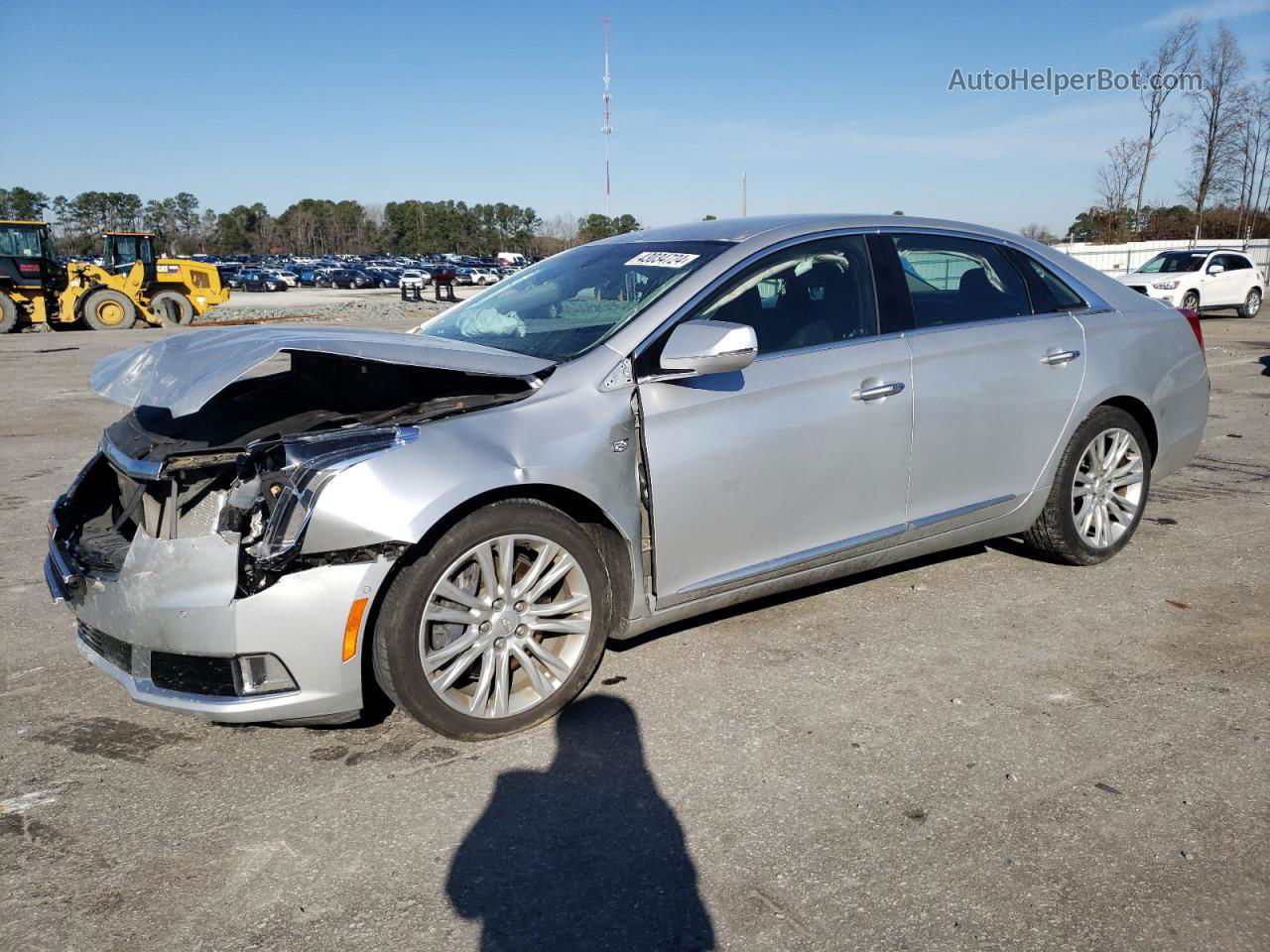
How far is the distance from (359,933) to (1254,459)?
7.32 meters

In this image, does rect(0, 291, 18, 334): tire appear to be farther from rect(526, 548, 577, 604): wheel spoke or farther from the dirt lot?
rect(526, 548, 577, 604): wheel spoke

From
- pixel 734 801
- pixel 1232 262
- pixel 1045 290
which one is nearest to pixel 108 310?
pixel 1045 290

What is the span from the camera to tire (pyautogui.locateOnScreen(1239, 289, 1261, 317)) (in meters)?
22.6

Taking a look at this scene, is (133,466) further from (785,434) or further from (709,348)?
(785,434)

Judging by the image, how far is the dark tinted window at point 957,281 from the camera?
4.16 meters

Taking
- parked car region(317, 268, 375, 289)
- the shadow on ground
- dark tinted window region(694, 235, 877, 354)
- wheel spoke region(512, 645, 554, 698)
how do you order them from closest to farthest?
the shadow on ground < wheel spoke region(512, 645, 554, 698) < dark tinted window region(694, 235, 877, 354) < parked car region(317, 268, 375, 289)

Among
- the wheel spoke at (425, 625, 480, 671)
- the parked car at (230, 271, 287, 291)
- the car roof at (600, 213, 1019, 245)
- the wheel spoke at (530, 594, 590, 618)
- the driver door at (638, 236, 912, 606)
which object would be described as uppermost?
the parked car at (230, 271, 287, 291)

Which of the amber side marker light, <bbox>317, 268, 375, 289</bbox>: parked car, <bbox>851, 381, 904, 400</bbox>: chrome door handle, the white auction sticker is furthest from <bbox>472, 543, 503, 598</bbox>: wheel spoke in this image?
<bbox>317, 268, 375, 289</bbox>: parked car

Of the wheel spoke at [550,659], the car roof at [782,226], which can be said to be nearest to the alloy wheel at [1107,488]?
the car roof at [782,226]

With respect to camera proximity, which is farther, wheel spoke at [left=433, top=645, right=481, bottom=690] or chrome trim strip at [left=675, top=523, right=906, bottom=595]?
chrome trim strip at [left=675, top=523, right=906, bottom=595]

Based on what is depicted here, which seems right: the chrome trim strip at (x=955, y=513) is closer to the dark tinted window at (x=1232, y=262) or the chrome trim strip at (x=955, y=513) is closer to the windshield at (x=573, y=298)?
the windshield at (x=573, y=298)

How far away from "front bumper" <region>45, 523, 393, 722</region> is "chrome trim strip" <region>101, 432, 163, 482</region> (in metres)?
0.22

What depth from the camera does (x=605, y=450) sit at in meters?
3.29

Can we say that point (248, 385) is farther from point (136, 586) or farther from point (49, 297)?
point (49, 297)
